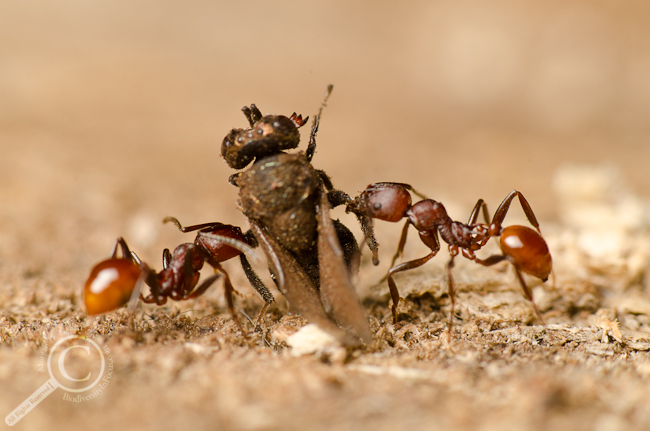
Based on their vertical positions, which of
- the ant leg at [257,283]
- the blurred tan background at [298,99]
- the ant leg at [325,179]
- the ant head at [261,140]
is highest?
the blurred tan background at [298,99]

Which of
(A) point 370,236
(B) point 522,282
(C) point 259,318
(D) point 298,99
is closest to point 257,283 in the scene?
(C) point 259,318

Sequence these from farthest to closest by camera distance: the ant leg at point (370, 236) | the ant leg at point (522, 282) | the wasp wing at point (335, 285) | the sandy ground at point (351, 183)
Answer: the ant leg at point (370, 236) → the ant leg at point (522, 282) → the wasp wing at point (335, 285) → the sandy ground at point (351, 183)

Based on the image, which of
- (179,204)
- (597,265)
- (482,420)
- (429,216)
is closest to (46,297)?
(179,204)

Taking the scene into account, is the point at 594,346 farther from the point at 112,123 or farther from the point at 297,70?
the point at 297,70

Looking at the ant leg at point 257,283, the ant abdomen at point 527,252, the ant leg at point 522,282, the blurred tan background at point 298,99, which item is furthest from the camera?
the blurred tan background at point 298,99

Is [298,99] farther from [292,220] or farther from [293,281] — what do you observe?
[293,281]

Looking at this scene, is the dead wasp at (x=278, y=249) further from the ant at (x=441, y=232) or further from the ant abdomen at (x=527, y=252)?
the ant abdomen at (x=527, y=252)

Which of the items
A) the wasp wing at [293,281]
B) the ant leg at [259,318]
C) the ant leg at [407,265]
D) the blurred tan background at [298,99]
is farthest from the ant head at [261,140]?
the blurred tan background at [298,99]

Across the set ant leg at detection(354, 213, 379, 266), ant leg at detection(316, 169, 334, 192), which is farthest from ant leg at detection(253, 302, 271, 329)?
ant leg at detection(316, 169, 334, 192)
